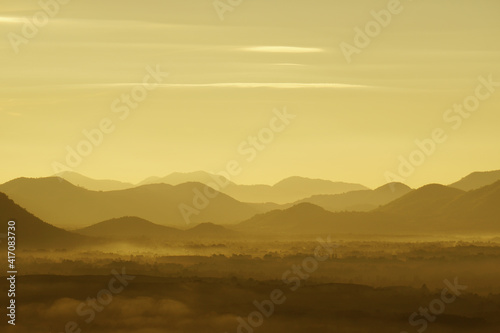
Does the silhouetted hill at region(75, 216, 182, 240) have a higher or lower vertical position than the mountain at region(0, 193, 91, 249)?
higher

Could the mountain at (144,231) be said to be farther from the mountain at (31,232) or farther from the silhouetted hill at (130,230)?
the mountain at (31,232)

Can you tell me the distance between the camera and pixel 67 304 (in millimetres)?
50719

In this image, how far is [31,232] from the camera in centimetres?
12375

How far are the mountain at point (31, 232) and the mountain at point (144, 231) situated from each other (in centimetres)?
4550

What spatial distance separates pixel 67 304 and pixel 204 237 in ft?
444

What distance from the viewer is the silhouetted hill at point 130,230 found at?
179 meters

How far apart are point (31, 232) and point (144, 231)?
60.5 metres

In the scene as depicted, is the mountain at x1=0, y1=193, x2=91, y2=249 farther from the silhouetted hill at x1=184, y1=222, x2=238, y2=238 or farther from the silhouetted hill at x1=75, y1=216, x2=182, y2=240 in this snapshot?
the silhouetted hill at x1=184, y1=222, x2=238, y2=238

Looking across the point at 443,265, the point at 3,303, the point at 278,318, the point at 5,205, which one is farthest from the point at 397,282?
the point at 5,205

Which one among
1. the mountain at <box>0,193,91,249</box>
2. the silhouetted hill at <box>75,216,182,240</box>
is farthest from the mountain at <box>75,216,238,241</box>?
the mountain at <box>0,193,91,249</box>

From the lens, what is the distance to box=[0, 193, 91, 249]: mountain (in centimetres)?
11988

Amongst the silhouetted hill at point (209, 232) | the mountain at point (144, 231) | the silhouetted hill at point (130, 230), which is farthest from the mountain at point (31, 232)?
the silhouetted hill at point (209, 232)

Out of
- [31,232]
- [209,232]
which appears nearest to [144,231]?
[209,232]

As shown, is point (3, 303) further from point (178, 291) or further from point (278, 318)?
point (278, 318)
